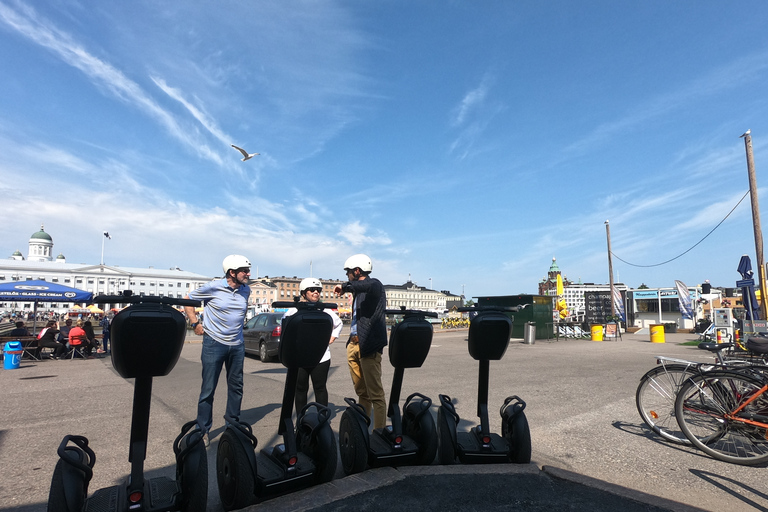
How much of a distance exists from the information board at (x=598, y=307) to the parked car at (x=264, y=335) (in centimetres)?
2394

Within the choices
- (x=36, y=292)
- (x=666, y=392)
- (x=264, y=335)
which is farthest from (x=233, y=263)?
(x=36, y=292)

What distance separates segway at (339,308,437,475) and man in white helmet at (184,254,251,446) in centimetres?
154

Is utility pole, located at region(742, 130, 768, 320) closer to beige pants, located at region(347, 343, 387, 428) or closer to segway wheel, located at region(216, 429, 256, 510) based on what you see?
beige pants, located at region(347, 343, 387, 428)

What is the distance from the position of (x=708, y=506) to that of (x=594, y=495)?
74 cm

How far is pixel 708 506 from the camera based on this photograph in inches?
121

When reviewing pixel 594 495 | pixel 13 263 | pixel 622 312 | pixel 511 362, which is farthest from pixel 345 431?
pixel 13 263

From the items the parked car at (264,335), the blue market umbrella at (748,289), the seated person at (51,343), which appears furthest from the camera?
the seated person at (51,343)

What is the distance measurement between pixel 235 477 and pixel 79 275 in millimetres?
128658

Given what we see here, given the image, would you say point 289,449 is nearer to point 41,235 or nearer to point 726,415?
point 726,415

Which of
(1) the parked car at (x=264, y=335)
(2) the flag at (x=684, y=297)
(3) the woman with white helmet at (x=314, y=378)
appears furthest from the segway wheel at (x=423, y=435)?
(2) the flag at (x=684, y=297)

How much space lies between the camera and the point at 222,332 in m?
4.58

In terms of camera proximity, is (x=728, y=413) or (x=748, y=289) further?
(x=748, y=289)

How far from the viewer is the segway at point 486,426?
3637 mm

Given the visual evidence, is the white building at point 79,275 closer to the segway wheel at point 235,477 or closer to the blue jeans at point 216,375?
the blue jeans at point 216,375
